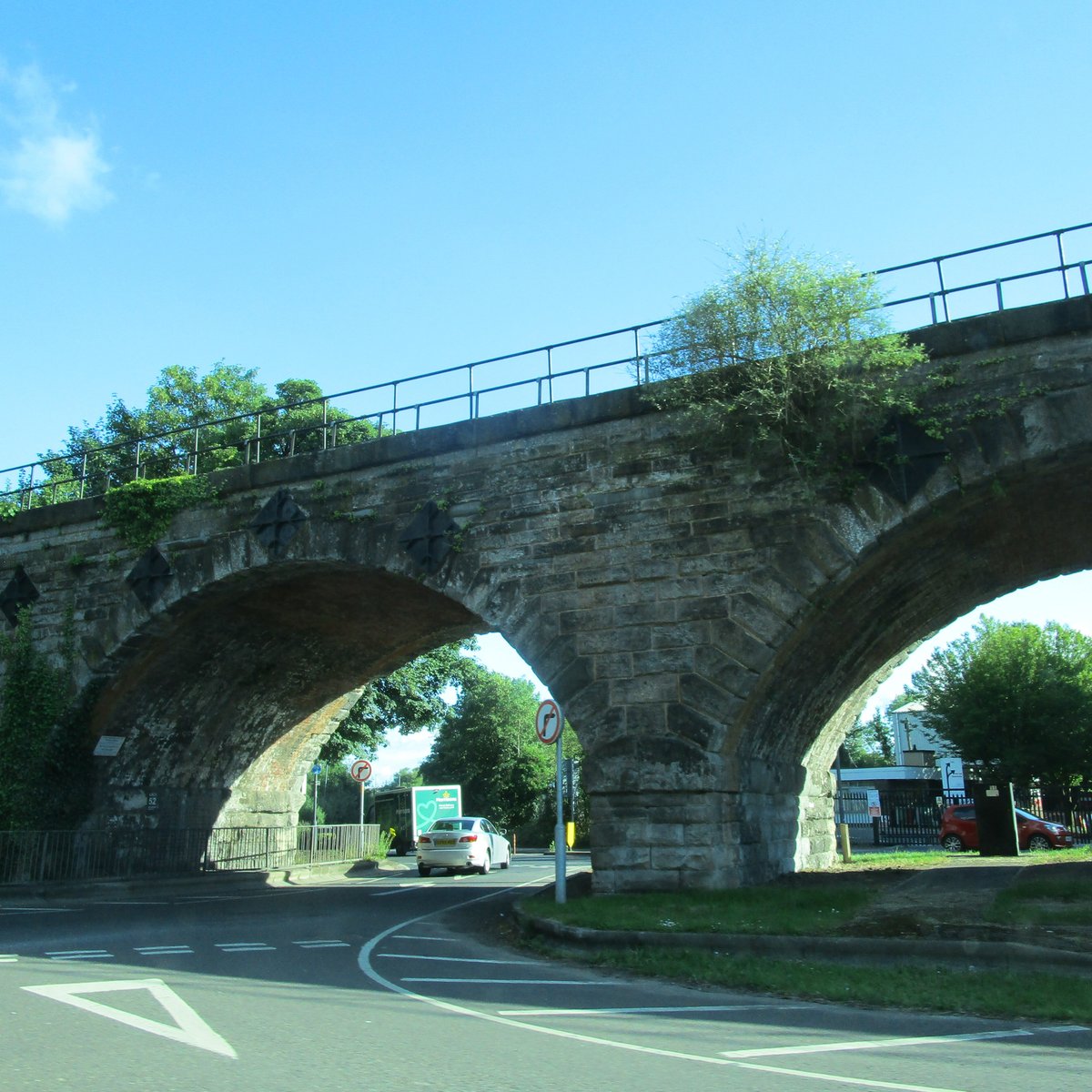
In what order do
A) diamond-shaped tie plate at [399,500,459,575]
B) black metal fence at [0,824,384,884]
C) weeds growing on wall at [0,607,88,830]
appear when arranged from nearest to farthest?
diamond-shaped tie plate at [399,500,459,575] → black metal fence at [0,824,384,884] → weeds growing on wall at [0,607,88,830]

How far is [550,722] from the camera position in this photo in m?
13.8

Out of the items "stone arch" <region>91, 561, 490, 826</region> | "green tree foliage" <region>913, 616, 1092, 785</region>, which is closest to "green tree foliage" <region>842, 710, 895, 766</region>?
"green tree foliage" <region>913, 616, 1092, 785</region>

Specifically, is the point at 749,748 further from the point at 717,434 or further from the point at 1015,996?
the point at 1015,996

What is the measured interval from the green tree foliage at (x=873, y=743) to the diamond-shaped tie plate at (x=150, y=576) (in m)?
83.2

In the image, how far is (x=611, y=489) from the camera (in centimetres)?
1514

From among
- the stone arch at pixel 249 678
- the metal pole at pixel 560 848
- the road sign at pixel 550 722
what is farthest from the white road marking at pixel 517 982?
the stone arch at pixel 249 678

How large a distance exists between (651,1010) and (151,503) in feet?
48.9

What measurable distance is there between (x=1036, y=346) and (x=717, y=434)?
4.06 meters

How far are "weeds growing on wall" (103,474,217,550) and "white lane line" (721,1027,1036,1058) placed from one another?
15146 millimetres

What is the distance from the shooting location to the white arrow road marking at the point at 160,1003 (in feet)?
19.5

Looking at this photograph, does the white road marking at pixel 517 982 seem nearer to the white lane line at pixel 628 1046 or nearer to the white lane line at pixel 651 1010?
the white lane line at pixel 628 1046

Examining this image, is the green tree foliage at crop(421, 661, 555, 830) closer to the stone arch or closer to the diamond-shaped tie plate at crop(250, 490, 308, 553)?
the stone arch

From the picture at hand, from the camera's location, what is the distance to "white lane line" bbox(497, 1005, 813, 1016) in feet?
23.1

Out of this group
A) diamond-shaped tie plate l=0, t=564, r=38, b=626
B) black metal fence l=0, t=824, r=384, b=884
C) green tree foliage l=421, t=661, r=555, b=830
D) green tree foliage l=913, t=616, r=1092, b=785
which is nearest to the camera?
black metal fence l=0, t=824, r=384, b=884
